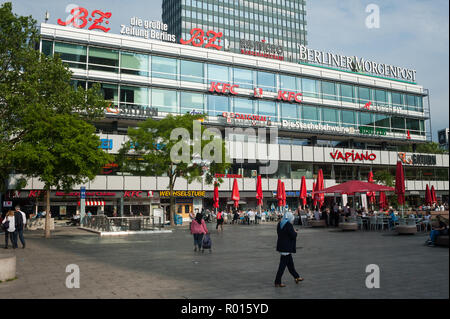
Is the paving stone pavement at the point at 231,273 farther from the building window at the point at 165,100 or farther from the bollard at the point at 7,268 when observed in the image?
→ the building window at the point at 165,100

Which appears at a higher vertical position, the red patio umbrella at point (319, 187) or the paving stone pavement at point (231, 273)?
the red patio umbrella at point (319, 187)

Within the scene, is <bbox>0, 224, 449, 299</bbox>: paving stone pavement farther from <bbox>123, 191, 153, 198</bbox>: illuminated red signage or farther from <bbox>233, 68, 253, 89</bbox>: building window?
<bbox>233, 68, 253, 89</bbox>: building window

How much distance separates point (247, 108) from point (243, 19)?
6476 centimetres

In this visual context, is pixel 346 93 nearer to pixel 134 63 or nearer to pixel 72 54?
pixel 134 63

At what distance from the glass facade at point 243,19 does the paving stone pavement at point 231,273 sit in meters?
87.4

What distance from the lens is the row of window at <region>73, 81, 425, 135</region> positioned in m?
43.4

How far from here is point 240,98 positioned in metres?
49.3

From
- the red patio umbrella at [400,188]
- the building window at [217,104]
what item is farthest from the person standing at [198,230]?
the building window at [217,104]

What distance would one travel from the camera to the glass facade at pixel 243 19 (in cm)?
9931

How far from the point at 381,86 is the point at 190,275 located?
186ft

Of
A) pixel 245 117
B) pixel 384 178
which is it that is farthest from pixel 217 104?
pixel 384 178

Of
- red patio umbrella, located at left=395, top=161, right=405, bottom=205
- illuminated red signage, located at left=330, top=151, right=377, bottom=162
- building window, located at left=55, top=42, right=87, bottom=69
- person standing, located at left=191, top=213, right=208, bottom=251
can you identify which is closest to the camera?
person standing, located at left=191, top=213, right=208, bottom=251

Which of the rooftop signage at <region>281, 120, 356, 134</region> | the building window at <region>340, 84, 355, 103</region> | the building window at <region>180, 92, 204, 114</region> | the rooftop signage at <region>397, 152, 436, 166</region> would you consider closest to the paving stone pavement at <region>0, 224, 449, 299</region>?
the building window at <region>180, 92, 204, 114</region>

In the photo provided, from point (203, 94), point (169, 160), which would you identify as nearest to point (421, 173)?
point (203, 94)
